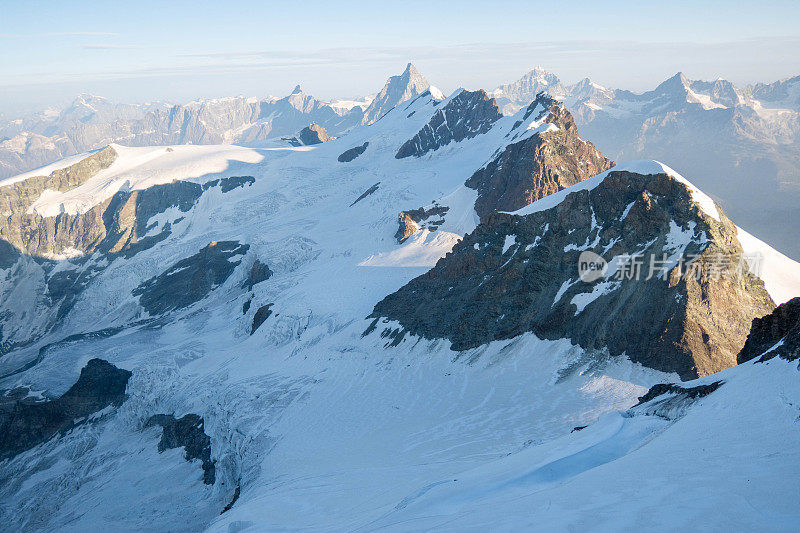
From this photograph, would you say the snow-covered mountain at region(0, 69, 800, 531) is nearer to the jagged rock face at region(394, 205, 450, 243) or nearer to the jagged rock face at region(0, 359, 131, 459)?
the jagged rock face at region(0, 359, 131, 459)

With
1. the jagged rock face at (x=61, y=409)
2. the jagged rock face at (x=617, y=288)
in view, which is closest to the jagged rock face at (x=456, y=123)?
the jagged rock face at (x=617, y=288)

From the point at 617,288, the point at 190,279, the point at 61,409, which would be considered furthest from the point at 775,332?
the point at 190,279

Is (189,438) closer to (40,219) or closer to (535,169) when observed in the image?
(535,169)

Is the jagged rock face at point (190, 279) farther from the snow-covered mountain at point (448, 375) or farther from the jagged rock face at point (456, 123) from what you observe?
the jagged rock face at point (456, 123)

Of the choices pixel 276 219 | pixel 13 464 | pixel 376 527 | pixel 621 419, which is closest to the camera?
pixel 376 527

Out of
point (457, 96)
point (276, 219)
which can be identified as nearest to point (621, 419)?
point (276, 219)

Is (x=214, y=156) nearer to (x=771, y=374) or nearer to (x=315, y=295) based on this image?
(x=315, y=295)

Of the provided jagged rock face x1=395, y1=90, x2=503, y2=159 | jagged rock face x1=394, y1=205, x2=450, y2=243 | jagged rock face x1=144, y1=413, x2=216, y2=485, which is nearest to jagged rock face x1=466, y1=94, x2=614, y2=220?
jagged rock face x1=394, y1=205, x2=450, y2=243
